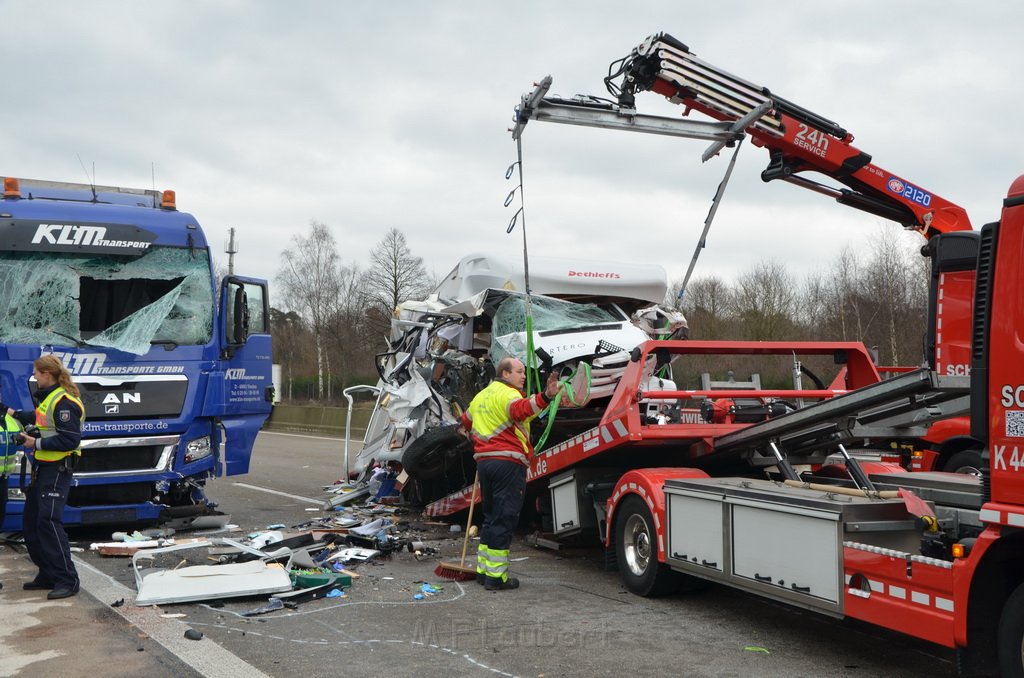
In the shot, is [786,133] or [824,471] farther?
[786,133]

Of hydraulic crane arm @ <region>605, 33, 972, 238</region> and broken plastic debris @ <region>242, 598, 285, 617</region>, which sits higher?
hydraulic crane arm @ <region>605, 33, 972, 238</region>

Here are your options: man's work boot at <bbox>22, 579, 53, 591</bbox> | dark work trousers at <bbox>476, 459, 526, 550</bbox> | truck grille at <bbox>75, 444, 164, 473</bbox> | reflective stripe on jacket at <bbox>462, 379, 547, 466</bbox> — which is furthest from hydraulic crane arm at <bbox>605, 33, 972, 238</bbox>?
man's work boot at <bbox>22, 579, 53, 591</bbox>

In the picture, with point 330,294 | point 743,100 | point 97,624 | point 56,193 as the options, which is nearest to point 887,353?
point 743,100

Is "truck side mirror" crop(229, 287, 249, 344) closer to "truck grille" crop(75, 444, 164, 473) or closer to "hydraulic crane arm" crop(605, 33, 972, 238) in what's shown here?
"truck grille" crop(75, 444, 164, 473)

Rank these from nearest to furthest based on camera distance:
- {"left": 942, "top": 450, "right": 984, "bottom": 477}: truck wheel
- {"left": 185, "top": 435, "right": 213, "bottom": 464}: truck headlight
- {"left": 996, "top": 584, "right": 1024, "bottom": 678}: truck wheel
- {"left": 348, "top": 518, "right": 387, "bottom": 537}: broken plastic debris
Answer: {"left": 996, "top": 584, "right": 1024, "bottom": 678}: truck wheel → {"left": 348, "top": 518, "right": 387, "bottom": 537}: broken plastic debris → {"left": 185, "top": 435, "right": 213, "bottom": 464}: truck headlight → {"left": 942, "top": 450, "right": 984, "bottom": 477}: truck wheel

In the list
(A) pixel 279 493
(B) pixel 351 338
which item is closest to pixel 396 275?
(B) pixel 351 338

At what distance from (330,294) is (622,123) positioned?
Answer: 48249mm

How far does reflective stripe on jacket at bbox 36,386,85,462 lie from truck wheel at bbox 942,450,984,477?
8.31 meters

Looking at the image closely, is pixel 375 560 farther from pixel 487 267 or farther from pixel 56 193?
pixel 56 193

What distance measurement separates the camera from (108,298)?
9.56 m

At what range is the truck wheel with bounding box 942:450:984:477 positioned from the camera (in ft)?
32.1

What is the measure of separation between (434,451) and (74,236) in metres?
4.20

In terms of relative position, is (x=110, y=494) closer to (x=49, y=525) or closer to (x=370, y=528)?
(x=49, y=525)

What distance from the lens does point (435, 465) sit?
33.9ft
